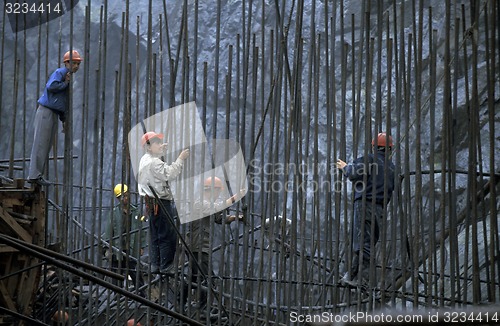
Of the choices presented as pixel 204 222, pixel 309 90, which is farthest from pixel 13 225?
pixel 309 90

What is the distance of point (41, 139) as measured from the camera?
227 inches

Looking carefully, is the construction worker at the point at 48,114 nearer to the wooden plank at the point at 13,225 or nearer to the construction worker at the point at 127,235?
the wooden plank at the point at 13,225

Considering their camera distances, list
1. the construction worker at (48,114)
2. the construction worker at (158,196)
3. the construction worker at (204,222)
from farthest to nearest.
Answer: the construction worker at (48,114) < the construction worker at (158,196) < the construction worker at (204,222)

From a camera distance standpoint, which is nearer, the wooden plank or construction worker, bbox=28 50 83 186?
the wooden plank

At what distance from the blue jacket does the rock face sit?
0.33ft

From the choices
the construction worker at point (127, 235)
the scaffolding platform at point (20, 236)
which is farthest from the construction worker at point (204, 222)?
the scaffolding platform at point (20, 236)

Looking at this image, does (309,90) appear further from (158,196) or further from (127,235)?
(158,196)

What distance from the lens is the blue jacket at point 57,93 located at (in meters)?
5.61

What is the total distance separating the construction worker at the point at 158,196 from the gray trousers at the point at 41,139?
0.77 meters

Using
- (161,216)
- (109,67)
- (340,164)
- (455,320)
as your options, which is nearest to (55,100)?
(161,216)

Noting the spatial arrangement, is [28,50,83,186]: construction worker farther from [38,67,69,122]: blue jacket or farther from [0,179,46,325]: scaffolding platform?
[0,179,46,325]: scaffolding platform

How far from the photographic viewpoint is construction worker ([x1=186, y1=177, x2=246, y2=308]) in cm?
425

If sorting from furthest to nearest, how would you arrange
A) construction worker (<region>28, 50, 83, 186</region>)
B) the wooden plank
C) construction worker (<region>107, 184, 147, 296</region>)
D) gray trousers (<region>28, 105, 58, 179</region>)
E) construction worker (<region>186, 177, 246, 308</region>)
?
gray trousers (<region>28, 105, 58, 179</region>) → construction worker (<region>28, 50, 83, 186</region>) → the wooden plank → construction worker (<region>107, 184, 147, 296</region>) → construction worker (<region>186, 177, 246, 308</region>)

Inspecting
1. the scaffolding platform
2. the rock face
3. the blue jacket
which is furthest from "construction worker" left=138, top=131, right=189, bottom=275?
the scaffolding platform
